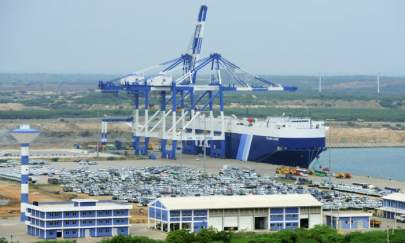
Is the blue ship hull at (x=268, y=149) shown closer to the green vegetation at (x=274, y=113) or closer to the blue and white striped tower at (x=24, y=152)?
the blue and white striped tower at (x=24, y=152)

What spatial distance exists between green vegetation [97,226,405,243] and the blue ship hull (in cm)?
2002

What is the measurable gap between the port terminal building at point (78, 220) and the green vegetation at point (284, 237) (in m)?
2.81

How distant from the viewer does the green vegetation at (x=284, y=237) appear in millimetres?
30016

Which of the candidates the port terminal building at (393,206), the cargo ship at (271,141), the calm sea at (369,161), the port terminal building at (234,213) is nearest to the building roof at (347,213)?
the port terminal building at (234,213)

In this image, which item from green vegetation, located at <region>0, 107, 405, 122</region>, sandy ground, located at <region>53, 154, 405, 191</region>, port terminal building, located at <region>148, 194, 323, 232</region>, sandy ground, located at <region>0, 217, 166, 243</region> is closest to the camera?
sandy ground, located at <region>0, 217, 166, 243</region>

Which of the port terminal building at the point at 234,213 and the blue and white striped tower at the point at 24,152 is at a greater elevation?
the blue and white striped tower at the point at 24,152

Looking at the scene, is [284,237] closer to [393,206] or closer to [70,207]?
[70,207]

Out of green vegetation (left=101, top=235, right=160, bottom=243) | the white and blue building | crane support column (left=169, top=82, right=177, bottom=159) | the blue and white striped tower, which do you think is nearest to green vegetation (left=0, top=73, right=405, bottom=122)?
crane support column (left=169, top=82, right=177, bottom=159)

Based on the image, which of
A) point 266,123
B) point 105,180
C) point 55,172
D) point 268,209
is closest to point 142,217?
point 268,209

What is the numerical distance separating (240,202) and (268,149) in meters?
18.8

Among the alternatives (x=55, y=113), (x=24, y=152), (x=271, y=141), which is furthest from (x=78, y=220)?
(x=55, y=113)

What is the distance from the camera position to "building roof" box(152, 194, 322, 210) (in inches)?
1335

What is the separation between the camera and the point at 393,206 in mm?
36250

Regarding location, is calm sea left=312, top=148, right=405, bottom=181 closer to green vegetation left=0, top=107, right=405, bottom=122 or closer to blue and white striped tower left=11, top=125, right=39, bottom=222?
blue and white striped tower left=11, top=125, right=39, bottom=222
